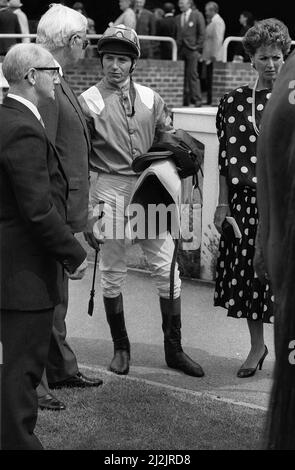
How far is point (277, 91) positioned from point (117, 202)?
112 inches

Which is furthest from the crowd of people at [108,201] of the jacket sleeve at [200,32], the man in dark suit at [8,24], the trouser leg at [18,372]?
the jacket sleeve at [200,32]

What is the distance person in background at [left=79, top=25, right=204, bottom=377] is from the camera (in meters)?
5.43

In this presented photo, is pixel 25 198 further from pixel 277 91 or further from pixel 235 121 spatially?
pixel 235 121

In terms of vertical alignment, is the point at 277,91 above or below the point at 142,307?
above

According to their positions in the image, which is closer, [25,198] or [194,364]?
[25,198]

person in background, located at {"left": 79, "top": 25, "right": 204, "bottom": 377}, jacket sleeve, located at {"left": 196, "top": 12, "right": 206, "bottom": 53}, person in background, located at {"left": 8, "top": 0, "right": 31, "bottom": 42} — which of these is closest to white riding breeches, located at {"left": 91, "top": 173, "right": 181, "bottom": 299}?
person in background, located at {"left": 79, "top": 25, "right": 204, "bottom": 377}

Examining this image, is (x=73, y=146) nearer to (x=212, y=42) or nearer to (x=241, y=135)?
(x=241, y=135)

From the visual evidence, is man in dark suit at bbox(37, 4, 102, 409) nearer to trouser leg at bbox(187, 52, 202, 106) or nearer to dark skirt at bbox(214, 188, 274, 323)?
dark skirt at bbox(214, 188, 274, 323)

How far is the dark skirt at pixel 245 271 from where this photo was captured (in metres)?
5.37

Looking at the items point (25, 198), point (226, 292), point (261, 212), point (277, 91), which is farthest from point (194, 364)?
point (277, 91)

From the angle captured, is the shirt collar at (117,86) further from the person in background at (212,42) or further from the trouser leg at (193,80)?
the person in background at (212,42)

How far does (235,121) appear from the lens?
5312 mm

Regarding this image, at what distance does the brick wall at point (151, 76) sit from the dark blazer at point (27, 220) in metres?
12.7

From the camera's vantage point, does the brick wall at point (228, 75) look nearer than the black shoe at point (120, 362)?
No
